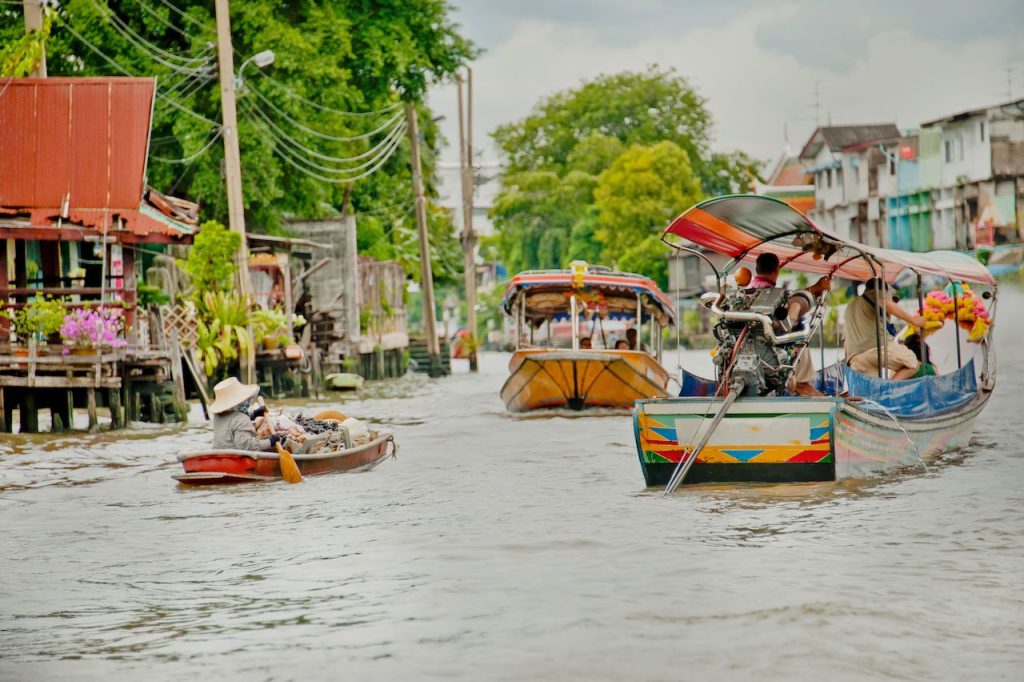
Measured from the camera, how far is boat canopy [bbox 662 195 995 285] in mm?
15398

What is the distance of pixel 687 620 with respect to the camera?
9414 mm

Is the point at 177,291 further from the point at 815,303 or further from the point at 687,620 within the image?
the point at 687,620

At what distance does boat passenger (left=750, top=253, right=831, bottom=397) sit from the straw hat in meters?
5.51

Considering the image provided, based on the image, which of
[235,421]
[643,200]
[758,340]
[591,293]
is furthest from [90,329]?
[643,200]

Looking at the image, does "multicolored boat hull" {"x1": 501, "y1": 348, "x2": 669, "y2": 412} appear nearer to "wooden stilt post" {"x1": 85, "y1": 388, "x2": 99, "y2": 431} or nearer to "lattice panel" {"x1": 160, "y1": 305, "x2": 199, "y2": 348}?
"lattice panel" {"x1": 160, "y1": 305, "x2": 199, "y2": 348}

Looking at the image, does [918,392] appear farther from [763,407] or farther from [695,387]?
[763,407]

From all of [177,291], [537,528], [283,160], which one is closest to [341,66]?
[283,160]

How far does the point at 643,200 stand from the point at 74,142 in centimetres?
4625

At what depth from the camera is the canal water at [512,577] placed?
8.61 meters

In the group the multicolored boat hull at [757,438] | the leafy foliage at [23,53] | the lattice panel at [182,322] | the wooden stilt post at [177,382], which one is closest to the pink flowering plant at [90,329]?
the wooden stilt post at [177,382]

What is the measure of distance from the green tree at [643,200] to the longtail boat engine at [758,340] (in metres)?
55.6

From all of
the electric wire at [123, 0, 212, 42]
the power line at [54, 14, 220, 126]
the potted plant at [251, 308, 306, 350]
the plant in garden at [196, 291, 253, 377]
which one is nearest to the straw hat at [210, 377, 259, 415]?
the plant in garden at [196, 291, 253, 377]

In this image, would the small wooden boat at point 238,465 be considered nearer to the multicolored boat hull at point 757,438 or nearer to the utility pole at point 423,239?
the multicolored boat hull at point 757,438

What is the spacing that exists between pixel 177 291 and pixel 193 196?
273cm
